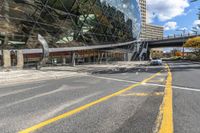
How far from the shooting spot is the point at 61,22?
39406 millimetres

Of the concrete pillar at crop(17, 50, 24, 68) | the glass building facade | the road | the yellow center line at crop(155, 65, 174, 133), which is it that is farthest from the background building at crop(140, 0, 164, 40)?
the yellow center line at crop(155, 65, 174, 133)

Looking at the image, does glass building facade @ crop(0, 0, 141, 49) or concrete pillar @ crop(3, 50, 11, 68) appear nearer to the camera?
concrete pillar @ crop(3, 50, 11, 68)

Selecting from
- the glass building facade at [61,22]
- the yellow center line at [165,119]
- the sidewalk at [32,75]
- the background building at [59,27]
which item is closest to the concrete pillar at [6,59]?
the background building at [59,27]

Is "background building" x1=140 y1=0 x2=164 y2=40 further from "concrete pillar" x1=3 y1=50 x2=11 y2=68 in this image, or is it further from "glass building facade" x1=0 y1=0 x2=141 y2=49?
"concrete pillar" x1=3 y1=50 x2=11 y2=68

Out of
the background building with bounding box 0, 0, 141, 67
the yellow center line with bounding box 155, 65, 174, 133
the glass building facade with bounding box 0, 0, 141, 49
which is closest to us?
the yellow center line with bounding box 155, 65, 174, 133

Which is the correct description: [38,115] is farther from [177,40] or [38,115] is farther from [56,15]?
[177,40]

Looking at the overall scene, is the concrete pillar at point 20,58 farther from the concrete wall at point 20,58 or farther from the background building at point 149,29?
the background building at point 149,29

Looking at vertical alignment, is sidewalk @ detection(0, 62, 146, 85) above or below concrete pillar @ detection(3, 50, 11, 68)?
below

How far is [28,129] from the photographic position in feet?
16.3

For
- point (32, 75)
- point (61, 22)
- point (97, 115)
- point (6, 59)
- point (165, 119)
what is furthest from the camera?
point (61, 22)

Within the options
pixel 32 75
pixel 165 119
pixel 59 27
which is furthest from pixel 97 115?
pixel 59 27

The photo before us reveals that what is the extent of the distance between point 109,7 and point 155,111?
52.6 meters

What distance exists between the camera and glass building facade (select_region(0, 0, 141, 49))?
98.9 ft

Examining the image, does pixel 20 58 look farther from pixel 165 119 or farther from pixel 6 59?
pixel 165 119
